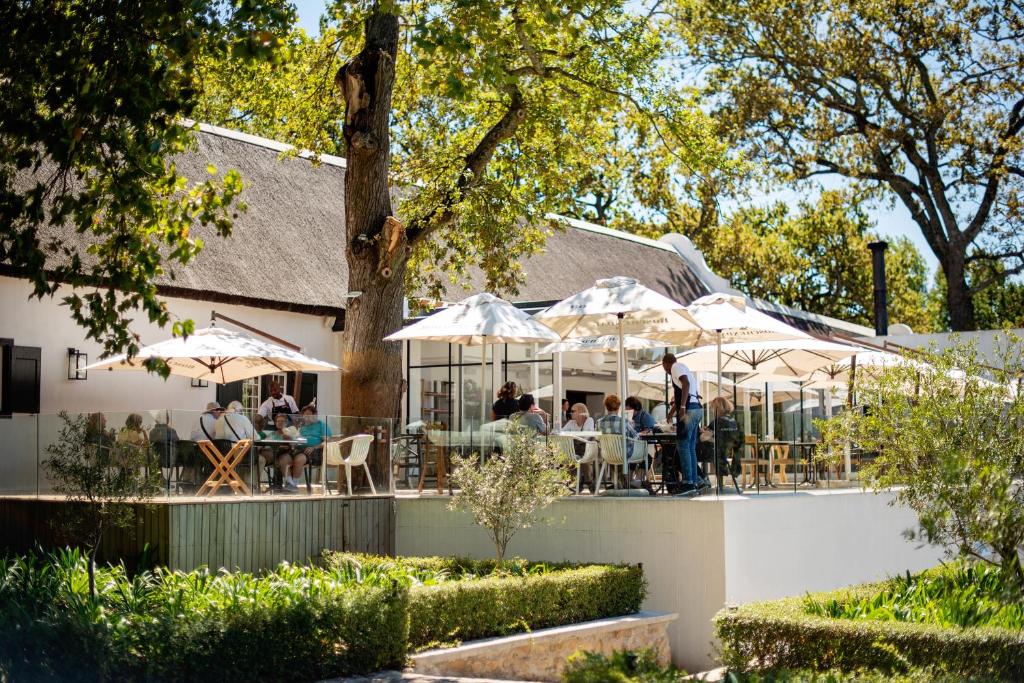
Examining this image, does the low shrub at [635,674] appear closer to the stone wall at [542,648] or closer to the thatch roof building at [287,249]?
the stone wall at [542,648]

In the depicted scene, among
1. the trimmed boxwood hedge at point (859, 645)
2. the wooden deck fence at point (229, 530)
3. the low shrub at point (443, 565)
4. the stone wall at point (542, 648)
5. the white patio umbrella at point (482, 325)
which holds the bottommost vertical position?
the stone wall at point (542, 648)

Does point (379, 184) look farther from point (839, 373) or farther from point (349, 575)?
point (839, 373)

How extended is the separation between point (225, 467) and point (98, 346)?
4.98 m

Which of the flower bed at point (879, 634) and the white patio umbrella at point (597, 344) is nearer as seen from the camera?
the flower bed at point (879, 634)

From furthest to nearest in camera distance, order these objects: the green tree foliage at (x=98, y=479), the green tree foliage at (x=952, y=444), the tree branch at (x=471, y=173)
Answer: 1. the tree branch at (x=471, y=173)
2. the green tree foliage at (x=98, y=479)
3. the green tree foliage at (x=952, y=444)

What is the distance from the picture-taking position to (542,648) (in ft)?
36.5

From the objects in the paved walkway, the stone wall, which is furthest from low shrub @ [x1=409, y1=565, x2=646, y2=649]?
the paved walkway

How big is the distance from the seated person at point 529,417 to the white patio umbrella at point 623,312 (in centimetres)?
104

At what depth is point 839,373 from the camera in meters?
19.8

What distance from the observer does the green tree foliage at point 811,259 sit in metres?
40.9

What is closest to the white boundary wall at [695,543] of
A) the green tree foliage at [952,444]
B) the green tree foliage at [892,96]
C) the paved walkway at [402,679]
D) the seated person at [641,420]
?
the seated person at [641,420]

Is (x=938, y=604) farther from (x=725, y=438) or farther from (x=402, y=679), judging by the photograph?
(x=402, y=679)

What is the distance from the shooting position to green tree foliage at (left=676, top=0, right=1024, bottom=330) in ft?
105

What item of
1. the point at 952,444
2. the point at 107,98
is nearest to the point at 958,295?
the point at 952,444
